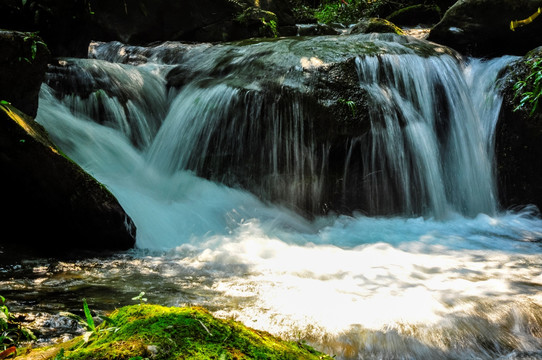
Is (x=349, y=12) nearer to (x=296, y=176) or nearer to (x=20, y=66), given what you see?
(x=296, y=176)

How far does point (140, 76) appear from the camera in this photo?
9266 mm

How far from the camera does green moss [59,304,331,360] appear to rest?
1297 millimetres

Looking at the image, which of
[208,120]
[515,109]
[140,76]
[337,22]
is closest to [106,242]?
[208,120]

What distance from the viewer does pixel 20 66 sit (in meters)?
5.23

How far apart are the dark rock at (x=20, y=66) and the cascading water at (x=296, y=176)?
1524mm

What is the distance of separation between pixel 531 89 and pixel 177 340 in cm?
827

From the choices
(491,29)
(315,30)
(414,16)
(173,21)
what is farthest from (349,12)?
(491,29)

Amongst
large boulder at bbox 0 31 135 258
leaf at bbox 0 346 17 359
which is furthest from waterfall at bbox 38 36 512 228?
leaf at bbox 0 346 17 359

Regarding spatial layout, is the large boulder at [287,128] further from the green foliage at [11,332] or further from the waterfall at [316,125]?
the green foliage at [11,332]

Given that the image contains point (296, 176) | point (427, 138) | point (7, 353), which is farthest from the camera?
point (427, 138)

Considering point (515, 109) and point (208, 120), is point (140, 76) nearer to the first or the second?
point (208, 120)

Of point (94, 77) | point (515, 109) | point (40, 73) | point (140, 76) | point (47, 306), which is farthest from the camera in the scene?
point (140, 76)

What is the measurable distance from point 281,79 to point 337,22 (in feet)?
37.5

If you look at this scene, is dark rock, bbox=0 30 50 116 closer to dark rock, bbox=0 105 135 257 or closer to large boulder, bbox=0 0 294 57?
dark rock, bbox=0 105 135 257
